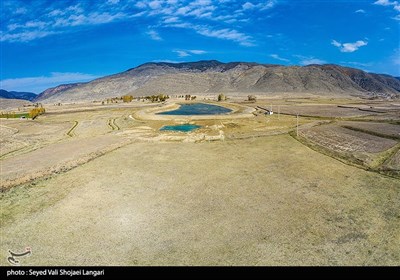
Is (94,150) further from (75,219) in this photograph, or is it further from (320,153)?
(320,153)

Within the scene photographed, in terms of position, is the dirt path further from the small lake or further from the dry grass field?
the small lake

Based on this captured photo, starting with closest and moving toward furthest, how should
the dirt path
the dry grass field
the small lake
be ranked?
the dirt path
the dry grass field
the small lake

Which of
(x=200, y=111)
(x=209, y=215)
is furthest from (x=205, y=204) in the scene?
(x=200, y=111)

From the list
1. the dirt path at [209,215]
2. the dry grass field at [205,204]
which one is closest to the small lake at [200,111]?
the dry grass field at [205,204]

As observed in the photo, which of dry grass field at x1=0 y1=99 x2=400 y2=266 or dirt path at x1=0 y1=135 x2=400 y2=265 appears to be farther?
dry grass field at x1=0 y1=99 x2=400 y2=266

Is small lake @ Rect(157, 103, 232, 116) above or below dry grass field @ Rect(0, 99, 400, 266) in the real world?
above

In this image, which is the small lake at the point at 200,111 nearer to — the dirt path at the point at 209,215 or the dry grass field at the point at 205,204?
the dry grass field at the point at 205,204

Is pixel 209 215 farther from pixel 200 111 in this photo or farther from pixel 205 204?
pixel 200 111

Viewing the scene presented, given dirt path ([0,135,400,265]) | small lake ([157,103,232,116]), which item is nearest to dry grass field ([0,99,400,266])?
dirt path ([0,135,400,265])

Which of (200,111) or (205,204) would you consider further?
(200,111)
